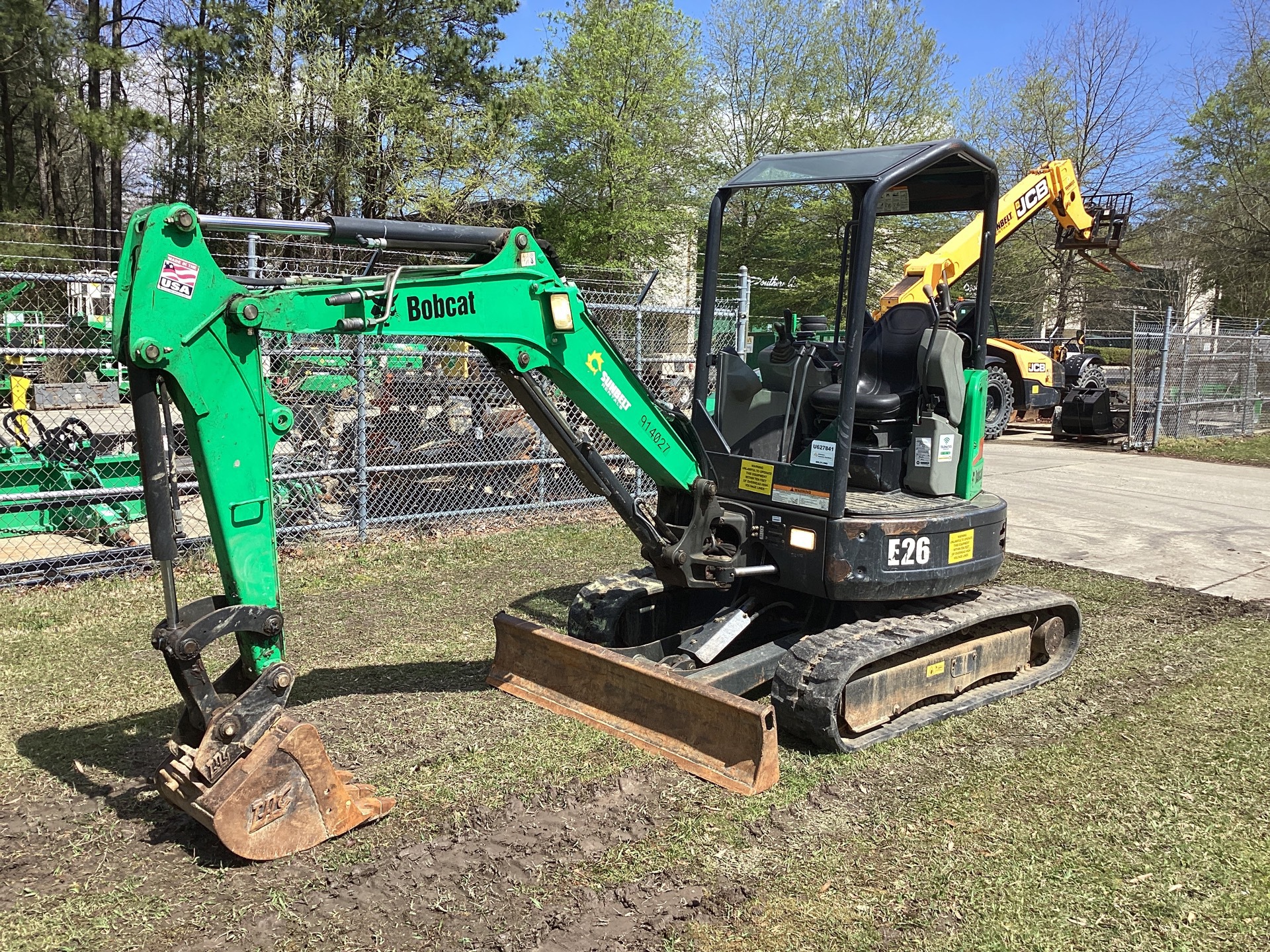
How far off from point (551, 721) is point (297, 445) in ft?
19.1

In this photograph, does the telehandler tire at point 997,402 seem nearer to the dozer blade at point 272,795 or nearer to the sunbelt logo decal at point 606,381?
the sunbelt logo decal at point 606,381

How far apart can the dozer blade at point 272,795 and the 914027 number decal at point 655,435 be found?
203 centimetres

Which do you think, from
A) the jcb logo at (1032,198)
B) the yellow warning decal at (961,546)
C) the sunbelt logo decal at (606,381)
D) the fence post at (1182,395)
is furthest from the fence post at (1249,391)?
the sunbelt logo decal at (606,381)

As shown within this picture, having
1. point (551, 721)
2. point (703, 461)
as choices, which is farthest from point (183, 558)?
point (703, 461)

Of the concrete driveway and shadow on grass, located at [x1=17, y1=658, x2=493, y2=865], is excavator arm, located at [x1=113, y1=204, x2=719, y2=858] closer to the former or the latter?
shadow on grass, located at [x1=17, y1=658, x2=493, y2=865]

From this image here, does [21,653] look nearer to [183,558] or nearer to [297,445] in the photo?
[183,558]

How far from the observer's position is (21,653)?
5.77 m

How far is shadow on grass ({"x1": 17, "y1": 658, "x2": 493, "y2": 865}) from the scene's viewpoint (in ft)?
12.6

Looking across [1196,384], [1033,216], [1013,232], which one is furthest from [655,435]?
[1196,384]

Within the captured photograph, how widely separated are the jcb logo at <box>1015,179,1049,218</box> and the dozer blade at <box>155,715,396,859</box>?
12.4m

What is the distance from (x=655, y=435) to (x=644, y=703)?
1290 millimetres

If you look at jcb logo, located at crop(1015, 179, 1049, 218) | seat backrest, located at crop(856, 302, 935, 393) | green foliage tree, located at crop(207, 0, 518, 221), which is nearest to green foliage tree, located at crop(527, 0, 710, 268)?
green foliage tree, located at crop(207, 0, 518, 221)

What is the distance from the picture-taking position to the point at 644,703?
15.3ft

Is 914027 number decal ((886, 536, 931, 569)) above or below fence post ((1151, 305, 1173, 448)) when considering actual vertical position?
below
